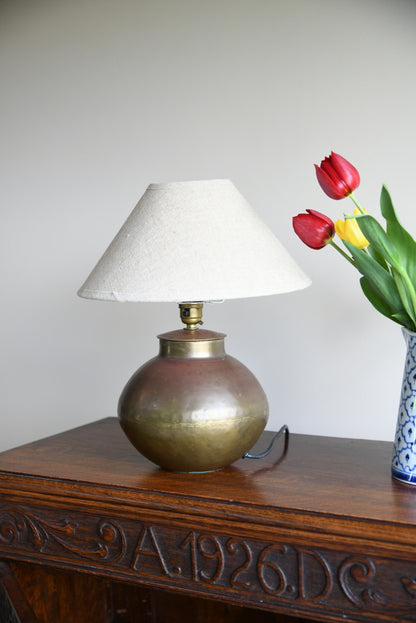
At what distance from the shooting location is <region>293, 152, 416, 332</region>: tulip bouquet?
3.47 ft

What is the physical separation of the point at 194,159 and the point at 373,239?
0.72 meters

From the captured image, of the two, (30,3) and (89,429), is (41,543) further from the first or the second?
(30,3)

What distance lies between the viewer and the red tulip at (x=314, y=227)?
1119 millimetres

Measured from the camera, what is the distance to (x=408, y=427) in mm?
A: 1097

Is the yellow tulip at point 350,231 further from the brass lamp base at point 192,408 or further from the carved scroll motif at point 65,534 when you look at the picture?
the carved scroll motif at point 65,534

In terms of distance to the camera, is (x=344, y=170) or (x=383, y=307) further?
(x=383, y=307)

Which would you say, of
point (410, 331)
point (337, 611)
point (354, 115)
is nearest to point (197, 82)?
point (354, 115)

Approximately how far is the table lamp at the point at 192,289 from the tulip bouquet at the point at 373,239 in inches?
3.9

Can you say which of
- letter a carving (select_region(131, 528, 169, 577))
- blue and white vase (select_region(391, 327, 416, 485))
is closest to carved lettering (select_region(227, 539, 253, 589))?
letter a carving (select_region(131, 528, 169, 577))

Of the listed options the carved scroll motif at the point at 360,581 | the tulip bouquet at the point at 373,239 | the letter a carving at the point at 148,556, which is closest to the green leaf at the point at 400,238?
the tulip bouquet at the point at 373,239

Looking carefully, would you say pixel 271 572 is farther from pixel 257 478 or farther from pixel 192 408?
pixel 192 408

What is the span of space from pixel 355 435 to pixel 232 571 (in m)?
0.60

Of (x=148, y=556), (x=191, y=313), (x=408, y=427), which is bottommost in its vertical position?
(x=148, y=556)

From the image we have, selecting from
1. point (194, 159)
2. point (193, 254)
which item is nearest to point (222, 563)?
point (193, 254)
